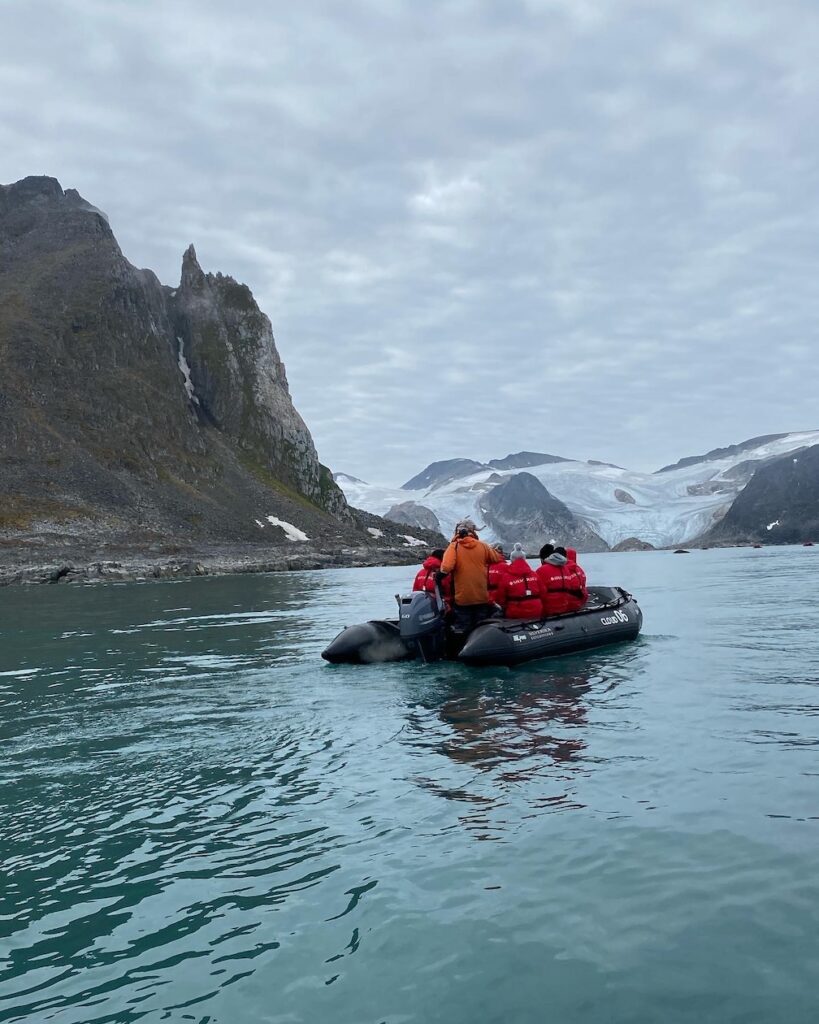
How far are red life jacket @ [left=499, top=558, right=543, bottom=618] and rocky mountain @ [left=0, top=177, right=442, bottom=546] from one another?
73.3 m

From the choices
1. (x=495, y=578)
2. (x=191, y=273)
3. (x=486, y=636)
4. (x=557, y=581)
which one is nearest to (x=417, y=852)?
(x=486, y=636)

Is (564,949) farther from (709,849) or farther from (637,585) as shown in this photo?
(637,585)

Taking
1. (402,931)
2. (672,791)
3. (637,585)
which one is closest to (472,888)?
(402,931)

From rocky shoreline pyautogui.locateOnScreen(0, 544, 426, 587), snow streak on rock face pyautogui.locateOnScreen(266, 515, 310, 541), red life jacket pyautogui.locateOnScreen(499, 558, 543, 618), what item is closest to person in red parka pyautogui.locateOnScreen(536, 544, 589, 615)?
red life jacket pyautogui.locateOnScreen(499, 558, 543, 618)

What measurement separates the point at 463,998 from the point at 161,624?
28.3 metres

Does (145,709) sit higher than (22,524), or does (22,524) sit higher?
(22,524)

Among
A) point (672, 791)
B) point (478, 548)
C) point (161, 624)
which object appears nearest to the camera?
point (672, 791)

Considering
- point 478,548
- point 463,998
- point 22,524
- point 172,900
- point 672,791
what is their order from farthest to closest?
point 22,524 → point 478,548 → point 672,791 → point 172,900 → point 463,998

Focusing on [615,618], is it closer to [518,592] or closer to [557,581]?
[557,581]

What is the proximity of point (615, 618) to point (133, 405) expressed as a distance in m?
114

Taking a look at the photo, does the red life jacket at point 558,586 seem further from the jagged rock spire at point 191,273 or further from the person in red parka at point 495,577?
the jagged rock spire at point 191,273

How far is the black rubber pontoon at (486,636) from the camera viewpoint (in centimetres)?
1794

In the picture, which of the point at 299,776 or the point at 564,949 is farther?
the point at 299,776

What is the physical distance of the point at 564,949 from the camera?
6008mm
